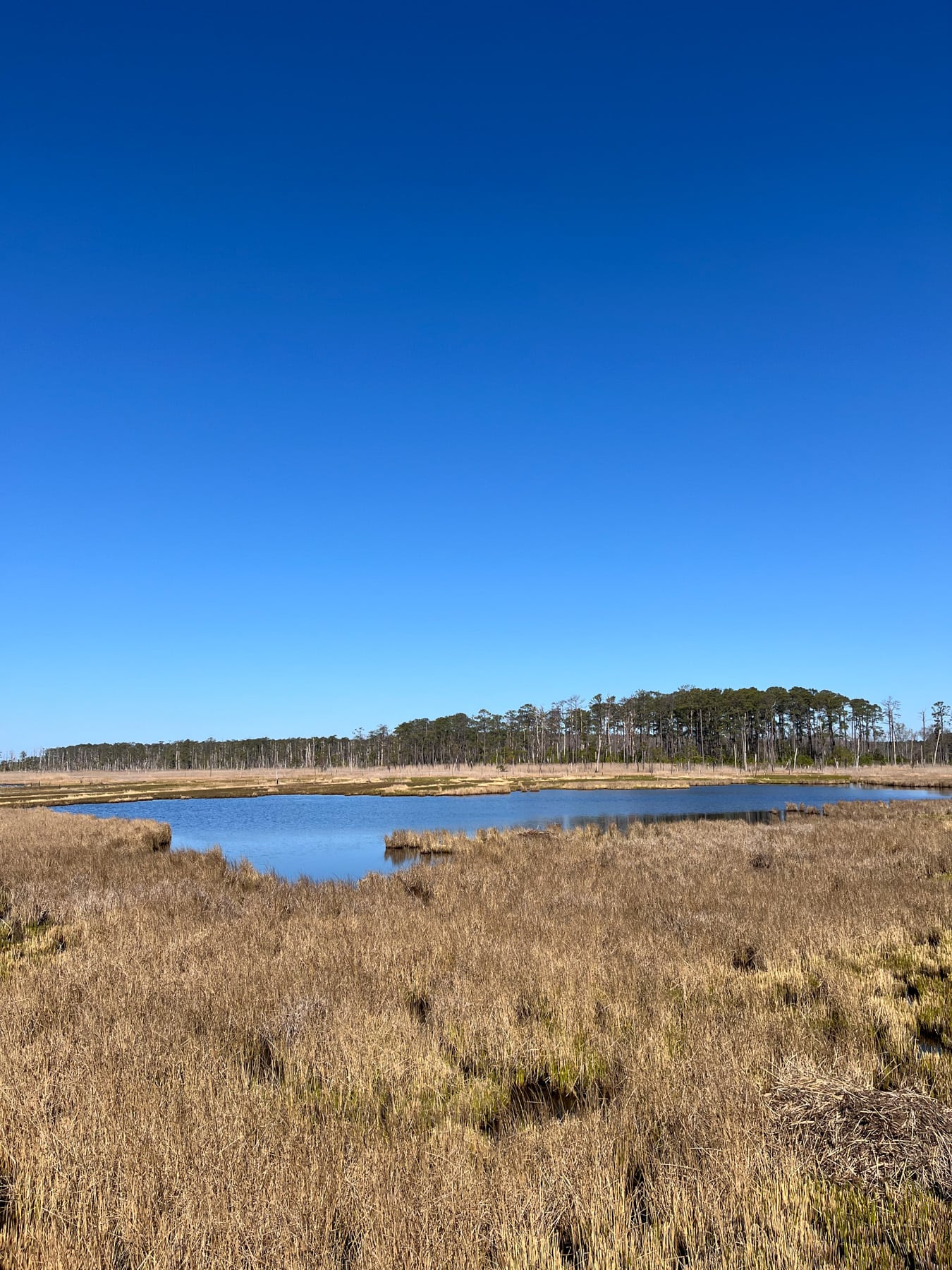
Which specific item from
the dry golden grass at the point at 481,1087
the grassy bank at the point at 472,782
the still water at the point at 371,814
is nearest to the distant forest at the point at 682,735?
the grassy bank at the point at 472,782

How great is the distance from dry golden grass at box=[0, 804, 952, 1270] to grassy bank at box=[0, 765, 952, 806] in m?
51.0

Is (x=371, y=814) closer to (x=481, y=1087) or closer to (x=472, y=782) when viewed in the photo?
(x=472, y=782)

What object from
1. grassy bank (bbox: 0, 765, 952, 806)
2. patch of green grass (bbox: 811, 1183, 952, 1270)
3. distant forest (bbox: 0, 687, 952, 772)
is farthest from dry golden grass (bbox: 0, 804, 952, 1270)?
distant forest (bbox: 0, 687, 952, 772)

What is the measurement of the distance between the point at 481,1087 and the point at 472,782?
72.0m

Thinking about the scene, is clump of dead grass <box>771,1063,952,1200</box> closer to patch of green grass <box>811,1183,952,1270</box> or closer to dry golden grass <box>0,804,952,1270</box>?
dry golden grass <box>0,804,952,1270</box>

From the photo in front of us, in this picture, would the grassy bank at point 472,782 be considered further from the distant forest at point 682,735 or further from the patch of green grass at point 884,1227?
the patch of green grass at point 884,1227

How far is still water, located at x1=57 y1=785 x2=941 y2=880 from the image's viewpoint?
28172 mm

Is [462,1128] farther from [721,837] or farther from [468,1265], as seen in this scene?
[721,837]

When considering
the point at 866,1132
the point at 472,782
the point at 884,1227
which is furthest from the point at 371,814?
the point at 884,1227

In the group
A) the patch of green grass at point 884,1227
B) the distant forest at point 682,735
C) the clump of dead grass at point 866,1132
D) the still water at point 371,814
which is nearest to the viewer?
the patch of green grass at point 884,1227

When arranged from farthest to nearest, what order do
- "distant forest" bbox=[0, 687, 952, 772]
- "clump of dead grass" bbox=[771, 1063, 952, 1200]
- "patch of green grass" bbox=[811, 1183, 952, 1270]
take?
"distant forest" bbox=[0, 687, 952, 772] → "clump of dead grass" bbox=[771, 1063, 952, 1200] → "patch of green grass" bbox=[811, 1183, 952, 1270]

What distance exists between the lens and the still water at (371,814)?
28.2 meters

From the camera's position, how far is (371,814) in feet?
147

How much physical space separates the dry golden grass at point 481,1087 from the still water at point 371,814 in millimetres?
12614
